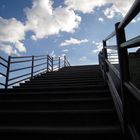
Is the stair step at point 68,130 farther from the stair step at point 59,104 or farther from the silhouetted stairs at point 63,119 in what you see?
the stair step at point 59,104

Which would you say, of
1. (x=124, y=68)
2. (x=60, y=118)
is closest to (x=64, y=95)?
(x=60, y=118)

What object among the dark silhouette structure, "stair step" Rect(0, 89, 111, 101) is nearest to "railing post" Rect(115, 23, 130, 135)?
the dark silhouette structure

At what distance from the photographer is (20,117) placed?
272cm

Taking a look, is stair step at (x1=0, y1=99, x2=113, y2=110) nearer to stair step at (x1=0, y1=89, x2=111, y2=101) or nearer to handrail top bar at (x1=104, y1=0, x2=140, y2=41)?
stair step at (x1=0, y1=89, x2=111, y2=101)

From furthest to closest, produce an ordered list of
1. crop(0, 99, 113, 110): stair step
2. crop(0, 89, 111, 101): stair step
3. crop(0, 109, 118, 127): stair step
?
crop(0, 89, 111, 101): stair step
crop(0, 99, 113, 110): stair step
crop(0, 109, 118, 127): stair step

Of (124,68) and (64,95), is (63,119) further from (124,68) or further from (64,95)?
(124,68)

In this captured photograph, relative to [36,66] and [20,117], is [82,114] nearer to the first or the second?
[20,117]

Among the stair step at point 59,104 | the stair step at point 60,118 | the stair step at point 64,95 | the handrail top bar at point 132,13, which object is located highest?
the handrail top bar at point 132,13

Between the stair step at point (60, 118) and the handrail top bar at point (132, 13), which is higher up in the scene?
the handrail top bar at point (132, 13)

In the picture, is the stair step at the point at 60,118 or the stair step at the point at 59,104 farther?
the stair step at the point at 59,104

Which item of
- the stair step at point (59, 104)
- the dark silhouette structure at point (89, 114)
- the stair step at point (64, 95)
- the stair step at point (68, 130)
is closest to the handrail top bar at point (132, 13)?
the dark silhouette structure at point (89, 114)

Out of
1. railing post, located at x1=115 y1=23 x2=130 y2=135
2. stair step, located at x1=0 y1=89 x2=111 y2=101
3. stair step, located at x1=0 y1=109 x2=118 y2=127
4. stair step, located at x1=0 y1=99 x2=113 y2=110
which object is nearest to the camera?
railing post, located at x1=115 y1=23 x2=130 y2=135

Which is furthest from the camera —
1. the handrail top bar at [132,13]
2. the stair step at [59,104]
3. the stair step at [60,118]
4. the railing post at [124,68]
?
the stair step at [59,104]

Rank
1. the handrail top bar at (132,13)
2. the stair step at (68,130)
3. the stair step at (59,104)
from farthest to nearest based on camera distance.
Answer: the stair step at (59,104) < the stair step at (68,130) < the handrail top bar at (132,13)
